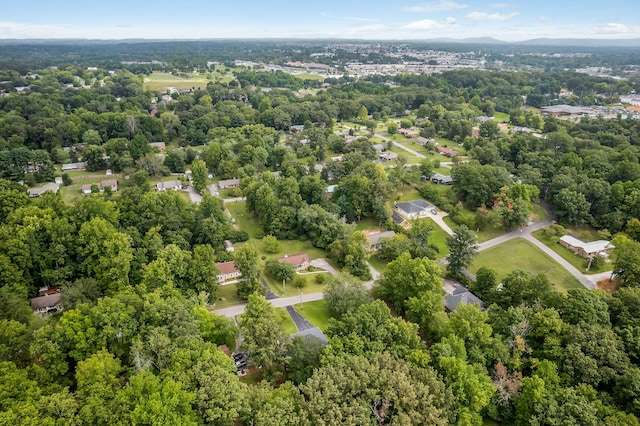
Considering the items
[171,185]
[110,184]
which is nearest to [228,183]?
[171,185]

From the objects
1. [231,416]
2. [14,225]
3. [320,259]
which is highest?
[14,225]

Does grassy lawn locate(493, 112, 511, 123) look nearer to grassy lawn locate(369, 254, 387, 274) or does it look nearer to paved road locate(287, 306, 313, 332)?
grassy lawn locate(369, 254, 387, 274)

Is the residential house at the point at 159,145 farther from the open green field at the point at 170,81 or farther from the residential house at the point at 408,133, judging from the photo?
the open green field at the point at 170,81

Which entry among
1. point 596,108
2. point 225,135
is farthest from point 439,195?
point 596,108

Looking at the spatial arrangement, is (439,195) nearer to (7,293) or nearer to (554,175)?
(554,175)

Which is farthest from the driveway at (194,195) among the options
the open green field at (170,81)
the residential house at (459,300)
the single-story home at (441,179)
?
the open green field at (170,81)

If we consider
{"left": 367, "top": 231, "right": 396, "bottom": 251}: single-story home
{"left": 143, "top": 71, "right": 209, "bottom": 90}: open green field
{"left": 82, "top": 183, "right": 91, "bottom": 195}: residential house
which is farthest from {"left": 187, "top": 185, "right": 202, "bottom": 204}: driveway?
{"left": 143, "top": 71, "right": 209, "bottom": 90}: open green field
